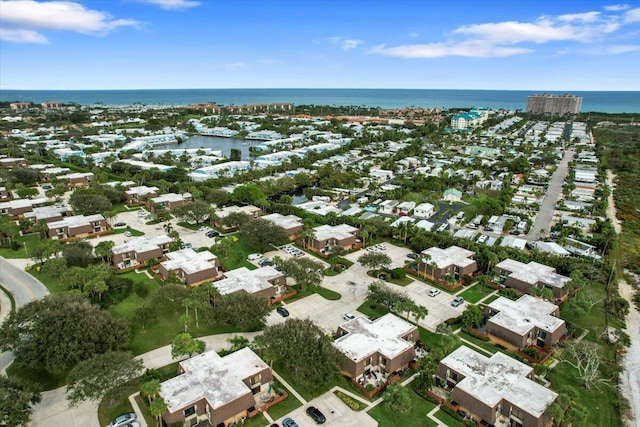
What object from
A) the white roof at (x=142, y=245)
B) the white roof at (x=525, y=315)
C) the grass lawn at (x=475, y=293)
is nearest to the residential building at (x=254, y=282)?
the white roof at (x=142, y=245)

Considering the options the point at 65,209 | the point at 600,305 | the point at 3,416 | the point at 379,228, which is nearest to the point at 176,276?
the point at 3,416

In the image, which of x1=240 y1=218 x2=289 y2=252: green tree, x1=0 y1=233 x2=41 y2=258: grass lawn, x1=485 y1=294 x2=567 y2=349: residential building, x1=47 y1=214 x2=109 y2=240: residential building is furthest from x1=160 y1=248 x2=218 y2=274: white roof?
x1=485 y1=294 x2=567 y2=349: residential building

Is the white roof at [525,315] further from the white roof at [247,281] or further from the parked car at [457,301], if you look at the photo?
the white roof at [247,281]

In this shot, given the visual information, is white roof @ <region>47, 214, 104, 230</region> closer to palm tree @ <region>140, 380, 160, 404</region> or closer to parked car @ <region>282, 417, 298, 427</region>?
palm tree @ <region>140, 380, 160, 404</region>

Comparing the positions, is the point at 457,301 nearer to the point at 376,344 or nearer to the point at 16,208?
the point at 376,344

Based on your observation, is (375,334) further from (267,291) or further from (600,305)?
(600,305)

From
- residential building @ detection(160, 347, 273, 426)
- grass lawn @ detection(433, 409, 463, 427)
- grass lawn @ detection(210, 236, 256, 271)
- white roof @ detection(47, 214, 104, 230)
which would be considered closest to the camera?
residential building @ detection(160, 347, 273, 426)
